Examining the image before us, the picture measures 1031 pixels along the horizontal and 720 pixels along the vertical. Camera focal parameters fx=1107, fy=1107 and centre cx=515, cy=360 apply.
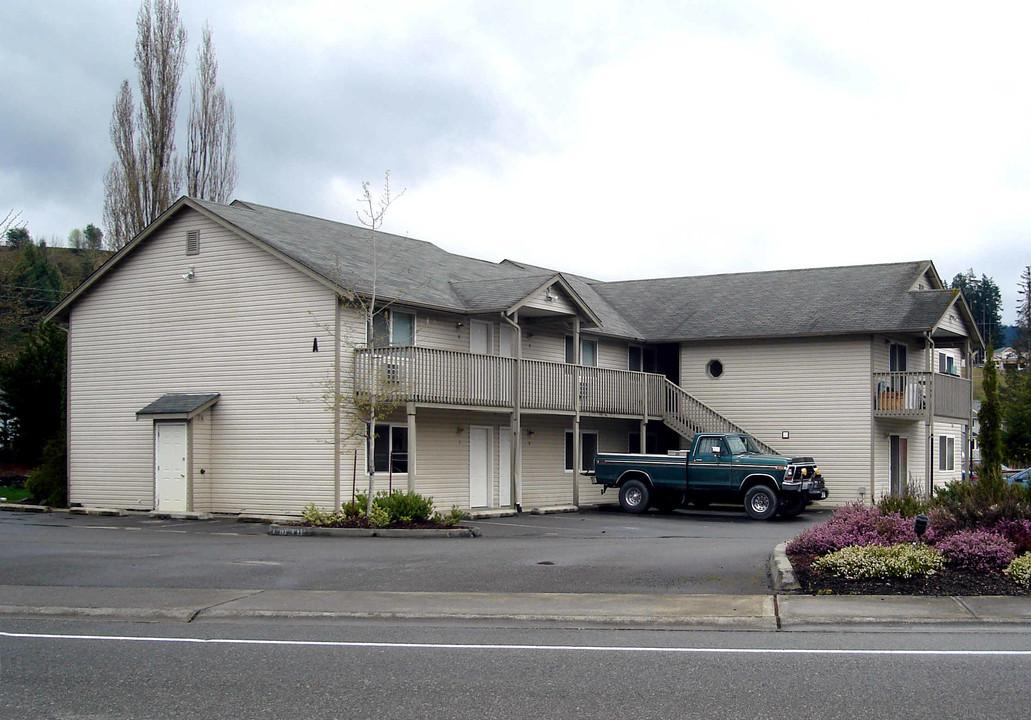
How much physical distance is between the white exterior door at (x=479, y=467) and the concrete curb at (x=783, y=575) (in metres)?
13.5

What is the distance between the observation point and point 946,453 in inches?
1590

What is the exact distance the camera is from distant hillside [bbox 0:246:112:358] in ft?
120

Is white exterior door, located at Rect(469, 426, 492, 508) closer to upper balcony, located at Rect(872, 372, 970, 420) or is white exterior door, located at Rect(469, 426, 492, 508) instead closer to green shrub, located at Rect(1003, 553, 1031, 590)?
upper balcony, located at Rect(872, 372, 970, 420)

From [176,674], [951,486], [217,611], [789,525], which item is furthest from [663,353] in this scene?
[176,674]

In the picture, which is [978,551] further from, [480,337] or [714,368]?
[714,368]

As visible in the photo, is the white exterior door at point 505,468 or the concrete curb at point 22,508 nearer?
the concrete curb at point 22,508

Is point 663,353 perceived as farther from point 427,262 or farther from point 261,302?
point 261,302

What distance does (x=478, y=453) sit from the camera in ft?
95.3

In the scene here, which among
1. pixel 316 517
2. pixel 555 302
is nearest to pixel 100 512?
pixel 316 517

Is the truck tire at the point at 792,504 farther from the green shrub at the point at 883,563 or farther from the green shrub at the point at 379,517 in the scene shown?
the green shrub at the point at 883,563

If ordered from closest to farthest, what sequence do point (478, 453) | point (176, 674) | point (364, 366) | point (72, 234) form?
1. point (176, 674)
2. point (364, 366)
3. point (478, 453)
4. point (72, 234)

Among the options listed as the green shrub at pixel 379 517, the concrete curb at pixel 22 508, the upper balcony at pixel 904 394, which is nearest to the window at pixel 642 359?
the upper balcony at pixel 904 394

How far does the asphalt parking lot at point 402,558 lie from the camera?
1467 cm

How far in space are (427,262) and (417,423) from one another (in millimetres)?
6093
